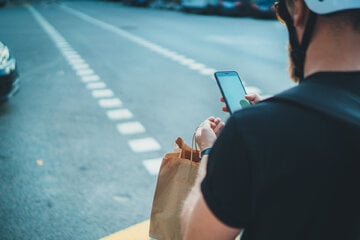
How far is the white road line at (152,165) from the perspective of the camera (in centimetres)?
433

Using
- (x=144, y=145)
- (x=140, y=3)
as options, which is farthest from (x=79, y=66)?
(x=140, y=3)

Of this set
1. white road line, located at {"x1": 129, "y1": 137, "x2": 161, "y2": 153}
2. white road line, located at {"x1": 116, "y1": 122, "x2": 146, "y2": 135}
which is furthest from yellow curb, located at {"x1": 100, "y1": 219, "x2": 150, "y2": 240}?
white road line, located at {"x1": 116, "y1": 122, "x2": 146, "y2": 135}

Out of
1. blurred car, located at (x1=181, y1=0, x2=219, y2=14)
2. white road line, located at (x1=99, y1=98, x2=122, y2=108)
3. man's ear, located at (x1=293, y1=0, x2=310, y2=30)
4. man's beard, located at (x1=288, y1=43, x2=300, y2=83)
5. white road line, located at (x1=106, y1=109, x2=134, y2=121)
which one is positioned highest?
man's ear, located at (x1=293, y1=0, x2=310, y2=30)

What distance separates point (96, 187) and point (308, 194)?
3141 mm

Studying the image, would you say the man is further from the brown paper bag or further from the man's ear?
the brown paper bag

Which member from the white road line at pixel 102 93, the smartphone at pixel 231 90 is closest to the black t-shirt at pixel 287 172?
the smartphone at pixel 231 90

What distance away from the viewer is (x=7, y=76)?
5.92 metres

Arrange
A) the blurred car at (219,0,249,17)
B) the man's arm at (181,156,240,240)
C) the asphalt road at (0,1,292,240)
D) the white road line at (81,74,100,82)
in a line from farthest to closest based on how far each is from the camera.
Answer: the blurred car at (219,0,249,17)
the white road line at (81,74,100,82)
the asphalt road at (0,1,292,240)
the man's arm at (181,156,240,240)

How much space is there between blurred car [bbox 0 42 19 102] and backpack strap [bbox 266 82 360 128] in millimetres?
5547

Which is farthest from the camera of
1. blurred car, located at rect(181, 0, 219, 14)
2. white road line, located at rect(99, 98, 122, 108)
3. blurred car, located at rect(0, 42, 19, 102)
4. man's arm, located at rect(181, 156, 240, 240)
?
blurred car, located at rect(181, 0, 219, 14)

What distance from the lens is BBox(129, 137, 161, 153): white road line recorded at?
Answer: 193 inches

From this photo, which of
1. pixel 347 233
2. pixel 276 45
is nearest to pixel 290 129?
pixel 347 233

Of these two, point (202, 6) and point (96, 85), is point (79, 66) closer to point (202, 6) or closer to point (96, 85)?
point (96, 85)

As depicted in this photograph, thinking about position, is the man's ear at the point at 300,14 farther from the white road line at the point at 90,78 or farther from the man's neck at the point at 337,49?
the white road line at the point at 90,78
